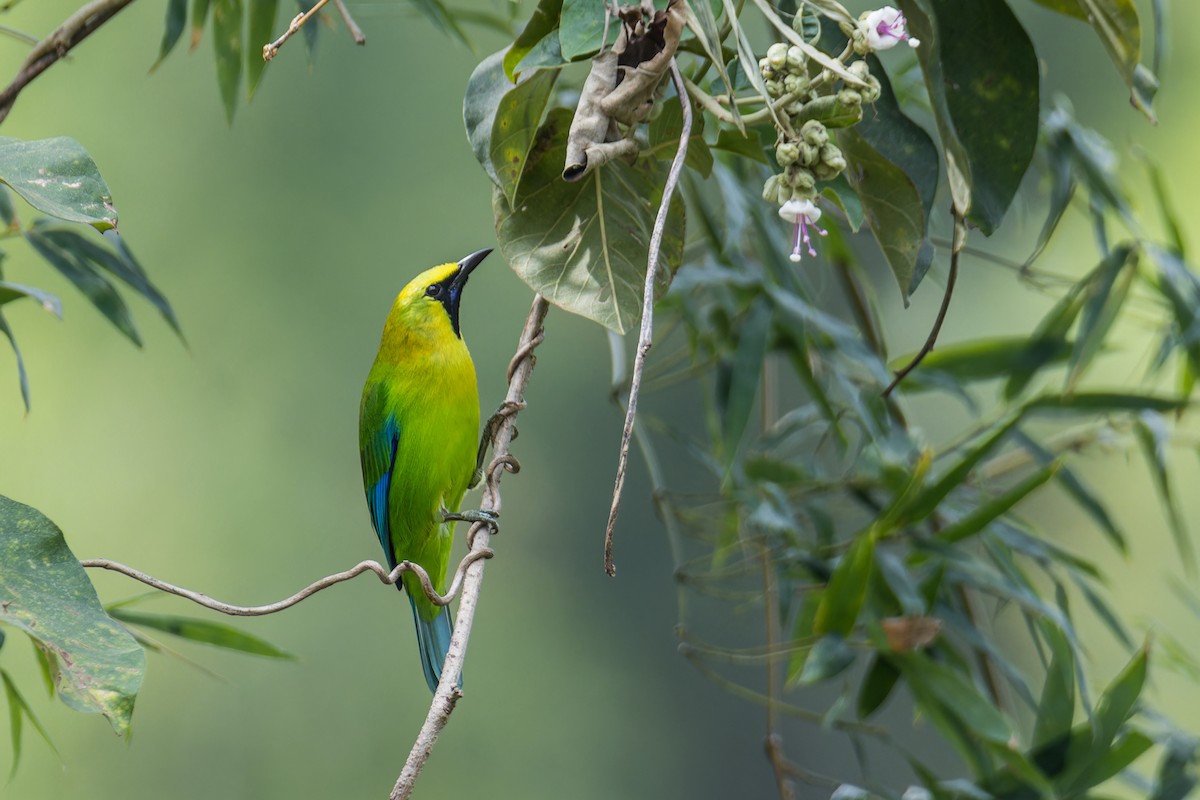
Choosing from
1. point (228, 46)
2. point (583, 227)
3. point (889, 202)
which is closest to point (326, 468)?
point (228, 46)

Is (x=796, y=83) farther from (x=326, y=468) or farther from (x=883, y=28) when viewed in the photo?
(x=326, y=468)

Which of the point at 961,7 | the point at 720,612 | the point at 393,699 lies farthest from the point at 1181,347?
the point at 393,699

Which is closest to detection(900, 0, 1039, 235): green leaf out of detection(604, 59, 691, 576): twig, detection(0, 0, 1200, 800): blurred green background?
detection(604, 59, 691, 576): twig

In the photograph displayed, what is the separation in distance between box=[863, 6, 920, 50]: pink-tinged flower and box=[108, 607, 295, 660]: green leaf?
1.14 metres

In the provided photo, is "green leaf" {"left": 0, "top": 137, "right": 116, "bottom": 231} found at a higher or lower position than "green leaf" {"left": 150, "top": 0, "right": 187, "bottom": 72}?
lower

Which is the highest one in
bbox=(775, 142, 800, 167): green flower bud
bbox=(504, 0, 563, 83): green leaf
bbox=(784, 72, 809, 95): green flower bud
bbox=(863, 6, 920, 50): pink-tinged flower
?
bbox=(504, 0, 563, 83): green leaf

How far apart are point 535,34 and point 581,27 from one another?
0.25 feet

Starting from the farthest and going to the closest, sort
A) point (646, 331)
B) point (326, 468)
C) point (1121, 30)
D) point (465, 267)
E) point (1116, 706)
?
1. point (326, 468)
2. point (465, 267)
3. point (1116, 706)
4. point (1121, 30)
5. point (646, 331)

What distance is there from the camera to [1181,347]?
6.96ft

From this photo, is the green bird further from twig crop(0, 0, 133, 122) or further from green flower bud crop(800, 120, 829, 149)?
green flower bud crop(800, 120, 829, 149)

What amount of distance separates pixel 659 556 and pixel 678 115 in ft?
22.1

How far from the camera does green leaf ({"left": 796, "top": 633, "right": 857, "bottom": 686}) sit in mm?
1812

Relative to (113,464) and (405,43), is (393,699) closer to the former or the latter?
(113,464)

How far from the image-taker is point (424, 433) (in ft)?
6.26
